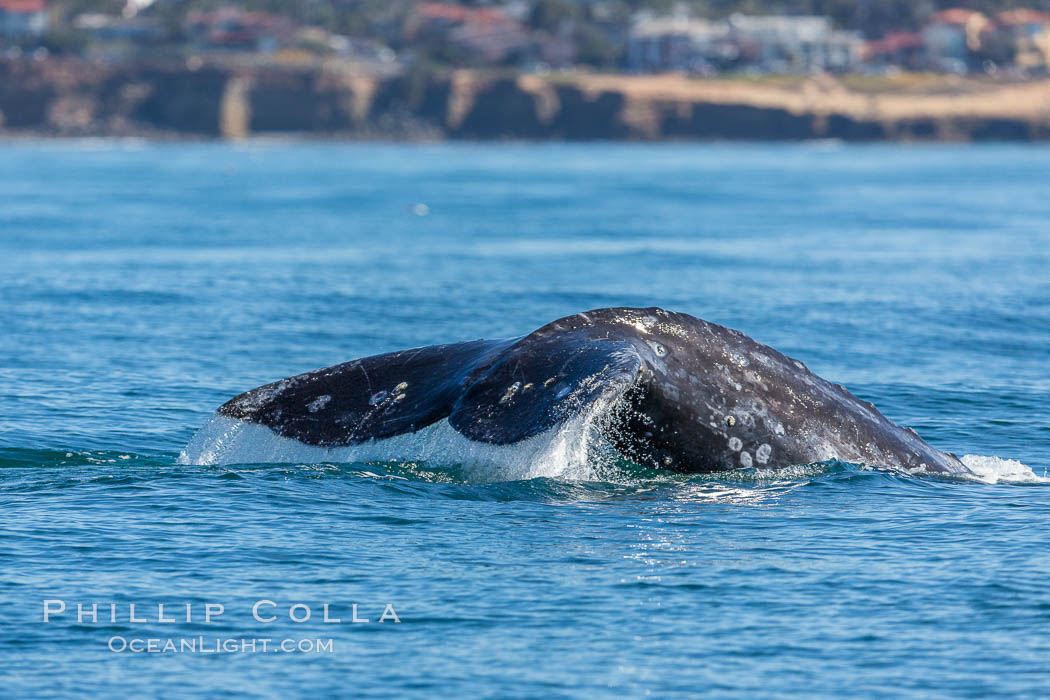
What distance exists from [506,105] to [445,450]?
152 meters

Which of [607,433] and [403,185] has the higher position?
[607,433]

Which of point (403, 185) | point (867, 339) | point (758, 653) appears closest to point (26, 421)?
point (758, 653)

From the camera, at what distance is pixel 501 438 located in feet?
32.2

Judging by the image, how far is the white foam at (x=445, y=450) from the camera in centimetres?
994

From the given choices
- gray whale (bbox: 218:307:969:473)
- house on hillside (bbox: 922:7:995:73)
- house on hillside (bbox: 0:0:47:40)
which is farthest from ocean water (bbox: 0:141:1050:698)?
house on hillside (bbox: 0:0:47:40)

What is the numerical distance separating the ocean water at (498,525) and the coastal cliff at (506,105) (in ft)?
422

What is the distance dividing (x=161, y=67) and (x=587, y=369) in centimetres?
15683

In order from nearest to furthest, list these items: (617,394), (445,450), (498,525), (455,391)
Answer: (617,394), (445,450), (455,391), (498,525)

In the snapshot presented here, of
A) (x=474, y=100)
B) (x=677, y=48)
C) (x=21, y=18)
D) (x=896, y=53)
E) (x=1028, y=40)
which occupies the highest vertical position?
(x=21, y=18)

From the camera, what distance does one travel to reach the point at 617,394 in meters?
9.91

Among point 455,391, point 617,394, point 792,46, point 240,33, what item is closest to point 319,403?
point 455,391

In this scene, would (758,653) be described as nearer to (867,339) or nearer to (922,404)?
(922,404)

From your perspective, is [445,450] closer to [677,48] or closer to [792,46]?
[677,48]

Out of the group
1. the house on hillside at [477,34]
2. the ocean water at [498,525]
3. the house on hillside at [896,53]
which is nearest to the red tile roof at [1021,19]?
the house on hillside at [896,53]
